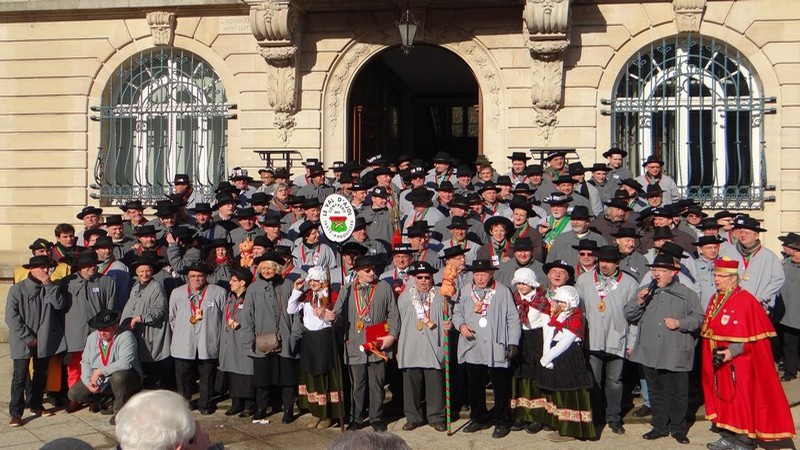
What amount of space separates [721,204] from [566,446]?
24.6ft

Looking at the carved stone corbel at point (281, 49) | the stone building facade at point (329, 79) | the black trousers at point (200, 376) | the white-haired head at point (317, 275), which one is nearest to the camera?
the white-haired head at point (317, 275)

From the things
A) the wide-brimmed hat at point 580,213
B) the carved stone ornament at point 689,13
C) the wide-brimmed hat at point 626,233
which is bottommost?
the wide-brimmed hat at point 626,233

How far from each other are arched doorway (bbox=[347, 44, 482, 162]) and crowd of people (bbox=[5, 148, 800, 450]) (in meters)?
5.31

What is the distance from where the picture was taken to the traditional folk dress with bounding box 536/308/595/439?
9633 mm

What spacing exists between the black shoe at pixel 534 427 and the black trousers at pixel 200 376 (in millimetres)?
3686

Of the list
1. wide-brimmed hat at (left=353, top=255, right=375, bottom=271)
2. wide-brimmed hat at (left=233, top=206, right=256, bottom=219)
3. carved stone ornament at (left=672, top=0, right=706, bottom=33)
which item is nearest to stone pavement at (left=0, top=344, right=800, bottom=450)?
wide-brimmed hat at (left=353, top=255, right=375, bottom=271)

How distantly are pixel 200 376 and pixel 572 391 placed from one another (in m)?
4.30

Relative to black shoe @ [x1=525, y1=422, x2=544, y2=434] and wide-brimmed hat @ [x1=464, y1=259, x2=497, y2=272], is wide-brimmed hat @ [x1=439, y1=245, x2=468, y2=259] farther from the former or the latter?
black shoe @ [x1=525, y1=422, x2=544, y2=434]

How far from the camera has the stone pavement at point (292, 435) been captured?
31.6ft

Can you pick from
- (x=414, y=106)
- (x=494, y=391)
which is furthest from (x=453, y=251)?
(x=414, y=106)

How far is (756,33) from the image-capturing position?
607 inches

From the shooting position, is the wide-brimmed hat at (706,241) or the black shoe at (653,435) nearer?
the black shoe at (653,435)

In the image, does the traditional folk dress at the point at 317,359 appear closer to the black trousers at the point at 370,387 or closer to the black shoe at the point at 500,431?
the black trousers at the point at 370,387

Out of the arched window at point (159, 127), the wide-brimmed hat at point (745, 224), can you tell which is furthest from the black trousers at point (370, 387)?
the arched window at point (159, 127)
